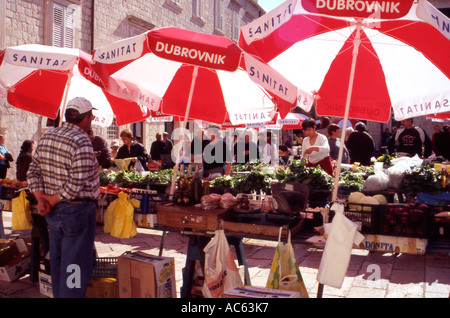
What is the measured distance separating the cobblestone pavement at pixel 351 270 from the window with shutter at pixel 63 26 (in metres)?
8.59

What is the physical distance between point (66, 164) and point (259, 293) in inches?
72.2

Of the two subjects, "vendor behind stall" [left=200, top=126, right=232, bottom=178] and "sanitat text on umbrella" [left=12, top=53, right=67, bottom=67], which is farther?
"vendor behind stall" [left=200, top=126, right=232, bottom=178]

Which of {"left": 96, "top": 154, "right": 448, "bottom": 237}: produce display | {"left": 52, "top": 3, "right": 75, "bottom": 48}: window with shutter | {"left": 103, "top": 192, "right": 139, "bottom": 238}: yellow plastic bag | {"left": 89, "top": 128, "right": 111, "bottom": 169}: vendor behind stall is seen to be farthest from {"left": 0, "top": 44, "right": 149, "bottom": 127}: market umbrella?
{"left": 52, "top": 3, "right": 75, "bottom": 48}: window with shutter

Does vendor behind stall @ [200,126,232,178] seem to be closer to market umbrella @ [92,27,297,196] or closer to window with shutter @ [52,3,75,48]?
market umbrella @ [92,27,297,196]

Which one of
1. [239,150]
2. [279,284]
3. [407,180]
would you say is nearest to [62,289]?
[279,284]

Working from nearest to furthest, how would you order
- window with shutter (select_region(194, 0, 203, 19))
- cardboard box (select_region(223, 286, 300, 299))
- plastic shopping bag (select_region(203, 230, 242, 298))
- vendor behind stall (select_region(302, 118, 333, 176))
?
1. cardboard box (select_region(223, 286, 300, 299))
2. plastic shopping bag (select_region(203, 230, 242, 298))
3. vendor behind stall (select_region(302, 118, 333, 176))
4. window with shutter (select_region(194, 0, 203, 19))

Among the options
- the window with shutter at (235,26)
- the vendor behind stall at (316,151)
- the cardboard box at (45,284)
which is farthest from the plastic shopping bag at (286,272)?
the window with shutter at (235,26)

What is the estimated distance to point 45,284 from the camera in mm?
4625

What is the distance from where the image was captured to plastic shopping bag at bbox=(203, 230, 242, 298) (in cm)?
366

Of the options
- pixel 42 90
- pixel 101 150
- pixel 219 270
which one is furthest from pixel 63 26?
pixel 219 270

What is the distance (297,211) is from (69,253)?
1.94 metres

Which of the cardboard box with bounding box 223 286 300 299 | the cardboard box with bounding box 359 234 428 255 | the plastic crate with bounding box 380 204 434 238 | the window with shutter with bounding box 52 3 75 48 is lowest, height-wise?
the cardboard box with bounding box 223 286 300 299

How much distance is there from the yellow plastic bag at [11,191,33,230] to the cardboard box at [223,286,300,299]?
2.61 meters

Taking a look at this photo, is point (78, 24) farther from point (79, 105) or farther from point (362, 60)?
point (79, 105)
